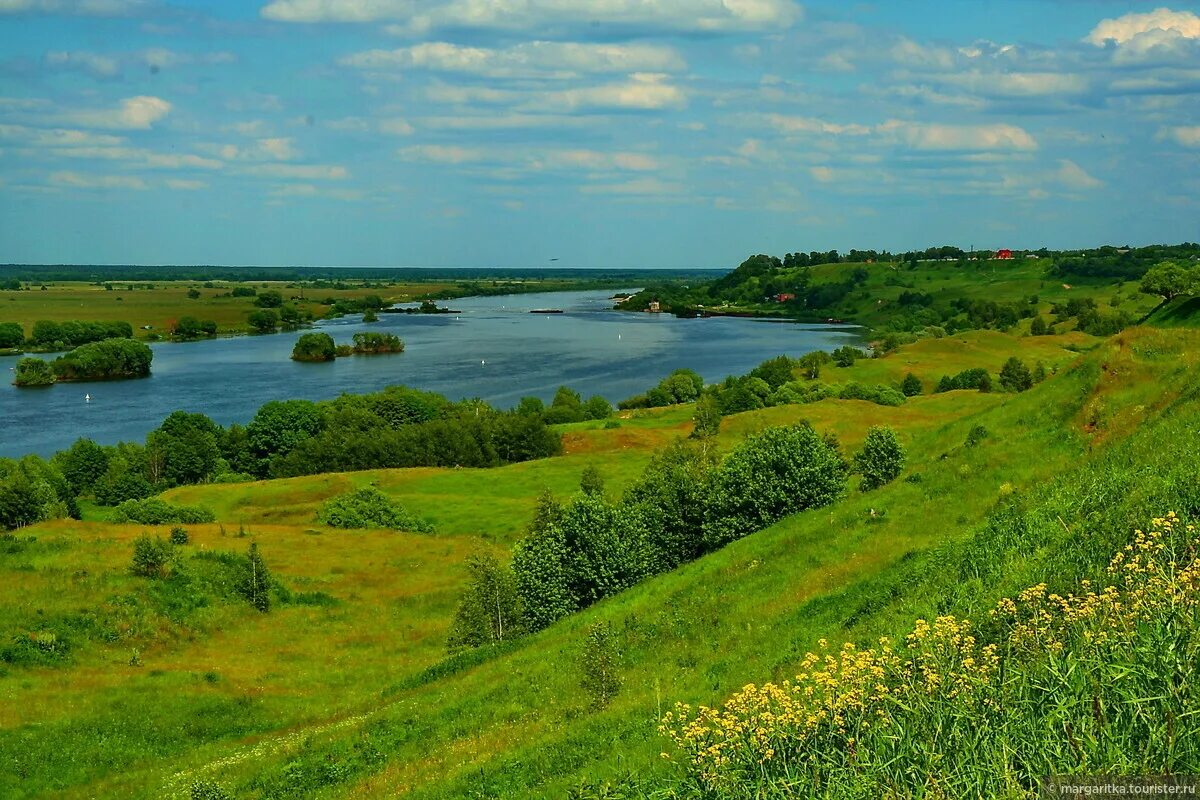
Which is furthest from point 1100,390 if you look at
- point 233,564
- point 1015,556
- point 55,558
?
point 55,558

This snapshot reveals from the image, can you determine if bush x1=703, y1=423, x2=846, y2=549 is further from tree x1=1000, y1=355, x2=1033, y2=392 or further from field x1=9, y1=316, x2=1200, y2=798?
tree x1=1000, y1=355, x2=1033, y2=392

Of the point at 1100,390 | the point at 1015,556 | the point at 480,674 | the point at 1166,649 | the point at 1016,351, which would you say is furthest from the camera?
the point at 1016,351

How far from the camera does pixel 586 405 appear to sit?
132 m

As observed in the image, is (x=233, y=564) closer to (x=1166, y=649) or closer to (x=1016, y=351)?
(x=1166, y=649)

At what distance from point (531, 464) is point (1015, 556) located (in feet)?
273

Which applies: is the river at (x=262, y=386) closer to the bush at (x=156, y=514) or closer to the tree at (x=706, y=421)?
the tree at (x=706, y=421)

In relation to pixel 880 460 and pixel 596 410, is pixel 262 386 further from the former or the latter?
pixel 880 460

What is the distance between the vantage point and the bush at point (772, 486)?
3744cm

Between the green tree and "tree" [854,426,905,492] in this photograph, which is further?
"tree" [854,426,905,492]

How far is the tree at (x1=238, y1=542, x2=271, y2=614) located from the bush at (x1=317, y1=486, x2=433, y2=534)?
25.3 meters

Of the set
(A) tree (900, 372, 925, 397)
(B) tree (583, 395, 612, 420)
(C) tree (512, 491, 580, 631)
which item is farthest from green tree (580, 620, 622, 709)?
(A) tree (900, 372, 925, 397)

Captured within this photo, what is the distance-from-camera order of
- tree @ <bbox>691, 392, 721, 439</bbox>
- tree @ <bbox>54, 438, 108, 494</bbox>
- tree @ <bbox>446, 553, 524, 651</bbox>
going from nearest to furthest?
tree @ <bbox>446, 553, 524, 651</bbox> → tree @ <bbox>54, 438, 108, 494</bbox> → tree @ <bbox>691, 392, 721, 439</bbox>

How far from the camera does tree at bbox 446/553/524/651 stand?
34.5m

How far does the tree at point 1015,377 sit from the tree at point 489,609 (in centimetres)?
10081
